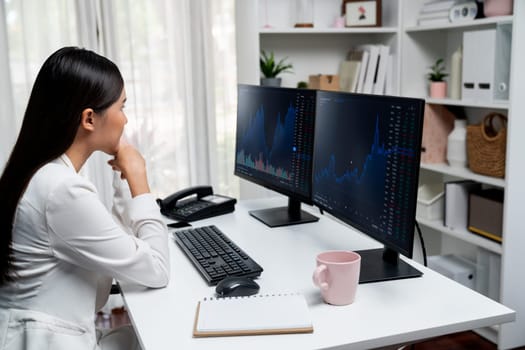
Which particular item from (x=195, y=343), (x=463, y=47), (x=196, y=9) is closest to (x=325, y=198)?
(x=195, y=343)

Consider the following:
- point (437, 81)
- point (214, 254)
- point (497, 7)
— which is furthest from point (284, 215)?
point (437, 81)

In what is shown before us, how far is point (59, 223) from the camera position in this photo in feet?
4.13

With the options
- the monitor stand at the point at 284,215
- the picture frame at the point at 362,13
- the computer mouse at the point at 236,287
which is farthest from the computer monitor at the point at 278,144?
Result: the picture frame at the point at 362,13

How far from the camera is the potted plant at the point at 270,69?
10.2ft

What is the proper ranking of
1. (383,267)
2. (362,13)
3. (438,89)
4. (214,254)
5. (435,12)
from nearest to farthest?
(383,267) < (214,254) < (435,12) < (438,89) < (362,13)

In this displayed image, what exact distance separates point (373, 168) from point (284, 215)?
677 millimetres

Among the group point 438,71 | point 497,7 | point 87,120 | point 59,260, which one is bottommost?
point 59,260

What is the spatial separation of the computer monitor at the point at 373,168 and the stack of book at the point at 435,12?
1.47m

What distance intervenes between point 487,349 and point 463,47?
1.36 metres

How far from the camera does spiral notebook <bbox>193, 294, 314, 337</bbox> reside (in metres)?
1.21

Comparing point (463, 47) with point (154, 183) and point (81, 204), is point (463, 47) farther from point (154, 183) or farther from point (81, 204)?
point (81, 204)

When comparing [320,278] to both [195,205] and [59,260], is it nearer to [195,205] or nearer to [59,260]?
[59,260]

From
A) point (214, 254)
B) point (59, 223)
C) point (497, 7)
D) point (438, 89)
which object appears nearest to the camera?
point (59, 223)

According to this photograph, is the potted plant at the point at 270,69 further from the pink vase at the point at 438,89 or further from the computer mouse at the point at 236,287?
the computer mouse at the point at 236,287
